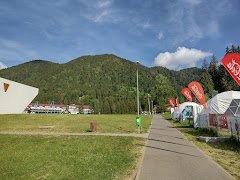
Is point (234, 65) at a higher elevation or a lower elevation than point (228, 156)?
higher

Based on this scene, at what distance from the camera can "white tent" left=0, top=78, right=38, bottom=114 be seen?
163 ft

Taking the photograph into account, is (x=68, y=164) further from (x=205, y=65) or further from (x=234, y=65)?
(x=205, y=65)

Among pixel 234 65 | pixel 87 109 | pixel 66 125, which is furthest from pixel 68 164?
pixel 87 109

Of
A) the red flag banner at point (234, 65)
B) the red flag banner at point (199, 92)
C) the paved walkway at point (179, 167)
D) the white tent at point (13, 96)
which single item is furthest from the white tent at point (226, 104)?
the white tent at point (13, 96)

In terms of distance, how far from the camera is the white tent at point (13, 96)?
49.6m

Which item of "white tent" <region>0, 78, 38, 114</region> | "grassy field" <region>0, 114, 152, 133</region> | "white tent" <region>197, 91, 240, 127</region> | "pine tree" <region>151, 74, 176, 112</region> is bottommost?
"grassy field" <region>0, 114, 152, 133</region>

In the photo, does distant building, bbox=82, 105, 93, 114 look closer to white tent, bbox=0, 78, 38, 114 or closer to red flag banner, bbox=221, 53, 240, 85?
white tent, bbox=0, 78, 38, 114

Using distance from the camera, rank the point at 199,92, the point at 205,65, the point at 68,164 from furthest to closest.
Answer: the point at 205,65 → the point at 199,92 → the point at 68,164

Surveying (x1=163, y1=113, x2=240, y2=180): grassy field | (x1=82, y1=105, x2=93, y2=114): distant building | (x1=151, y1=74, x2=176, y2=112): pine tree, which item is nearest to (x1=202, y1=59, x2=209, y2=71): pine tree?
(x1=151, y1=74, x2=176, y2=112): pine tree

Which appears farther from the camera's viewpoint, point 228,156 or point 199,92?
point 199,92

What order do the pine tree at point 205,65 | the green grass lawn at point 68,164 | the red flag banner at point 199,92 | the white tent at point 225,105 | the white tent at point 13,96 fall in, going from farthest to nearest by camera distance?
the pine tree at point 205,65
the white tent at point 13,96
the white tent at point 225,105
the red flag banner at point 199,92
the green grass lawn at point 68,164

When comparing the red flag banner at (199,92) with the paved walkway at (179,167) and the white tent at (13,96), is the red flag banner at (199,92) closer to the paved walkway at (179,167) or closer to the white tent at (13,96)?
the paved walkway at (179,167)

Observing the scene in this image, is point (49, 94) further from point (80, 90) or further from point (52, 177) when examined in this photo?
point (52, 177)

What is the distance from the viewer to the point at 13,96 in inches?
2064
